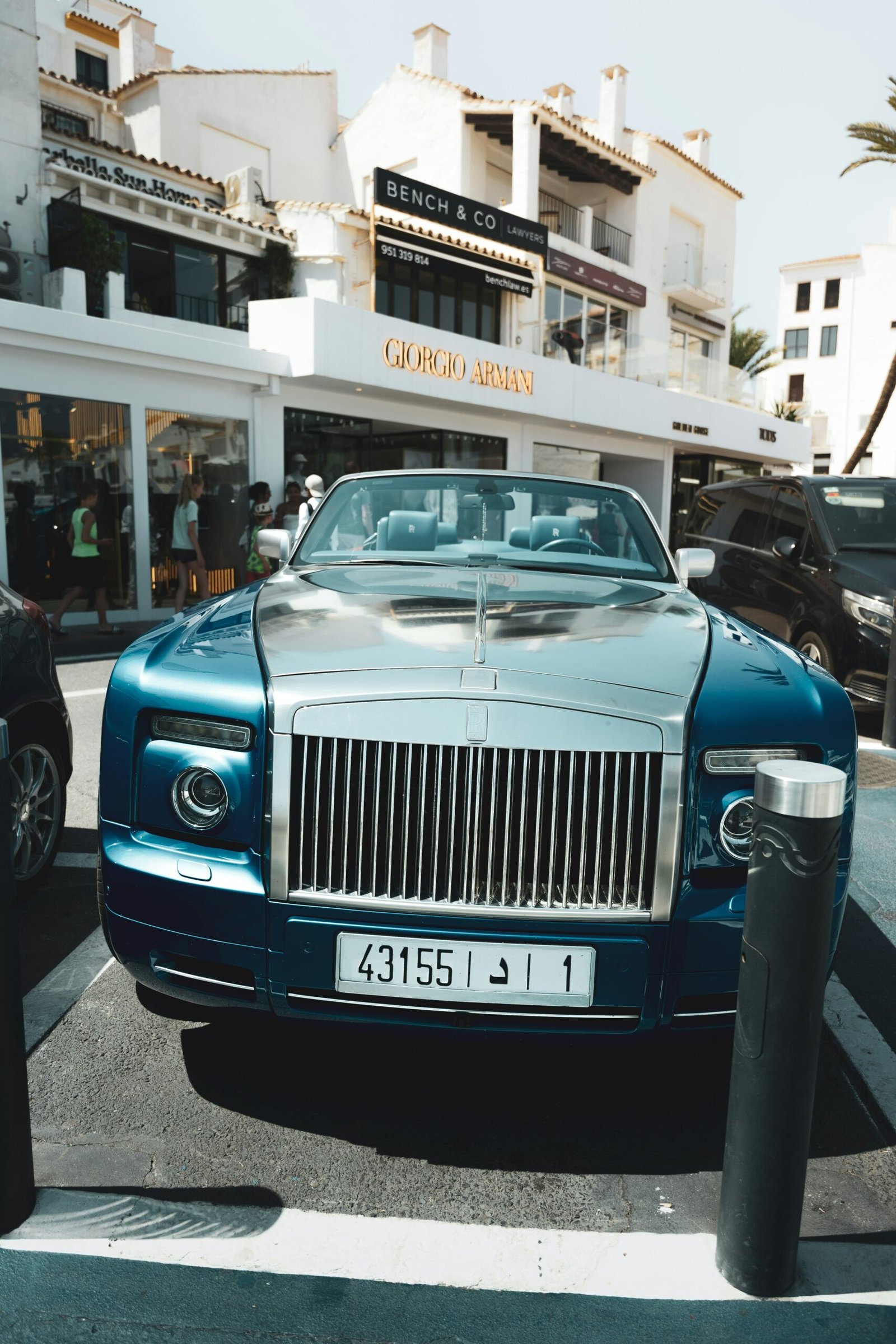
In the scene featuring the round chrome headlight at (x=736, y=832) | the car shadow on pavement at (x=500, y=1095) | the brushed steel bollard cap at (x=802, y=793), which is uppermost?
the brushed steel bollard cap at (x=802, y=793)

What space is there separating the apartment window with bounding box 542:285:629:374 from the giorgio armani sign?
1.82m

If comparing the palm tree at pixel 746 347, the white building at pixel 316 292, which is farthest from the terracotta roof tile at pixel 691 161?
the palm tree at pixel 746 347

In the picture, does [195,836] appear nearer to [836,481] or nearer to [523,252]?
[836,481]

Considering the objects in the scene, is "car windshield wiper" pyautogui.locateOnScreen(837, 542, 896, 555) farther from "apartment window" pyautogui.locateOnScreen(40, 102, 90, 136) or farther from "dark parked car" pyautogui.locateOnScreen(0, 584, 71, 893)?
"apartment window" pyautogui.locateOnScreen(40, 102, 90, 136)

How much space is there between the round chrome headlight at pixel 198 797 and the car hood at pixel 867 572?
6.07 metres

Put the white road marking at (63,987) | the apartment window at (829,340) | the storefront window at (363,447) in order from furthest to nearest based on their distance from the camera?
the apartment window at (829,340) < the storefront window at (363,447) < the white road marking at (63,987)

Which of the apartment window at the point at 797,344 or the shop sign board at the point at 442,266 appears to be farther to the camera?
the apartment window at the point at 797,344

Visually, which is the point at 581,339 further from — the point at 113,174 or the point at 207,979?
the point at 207,979

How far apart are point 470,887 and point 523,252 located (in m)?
23.4

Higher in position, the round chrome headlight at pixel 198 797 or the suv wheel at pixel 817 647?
the round chrome headlight at pixel 198 797

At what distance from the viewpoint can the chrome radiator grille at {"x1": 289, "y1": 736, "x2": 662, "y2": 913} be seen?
83.5 inches

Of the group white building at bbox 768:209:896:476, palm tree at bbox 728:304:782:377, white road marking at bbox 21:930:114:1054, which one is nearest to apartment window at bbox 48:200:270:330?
white road marking at bbox 21:930:114:1054

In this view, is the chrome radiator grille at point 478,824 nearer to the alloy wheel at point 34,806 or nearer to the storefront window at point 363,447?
the alloy wheel at point 34,806

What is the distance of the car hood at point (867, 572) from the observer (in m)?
7.26
